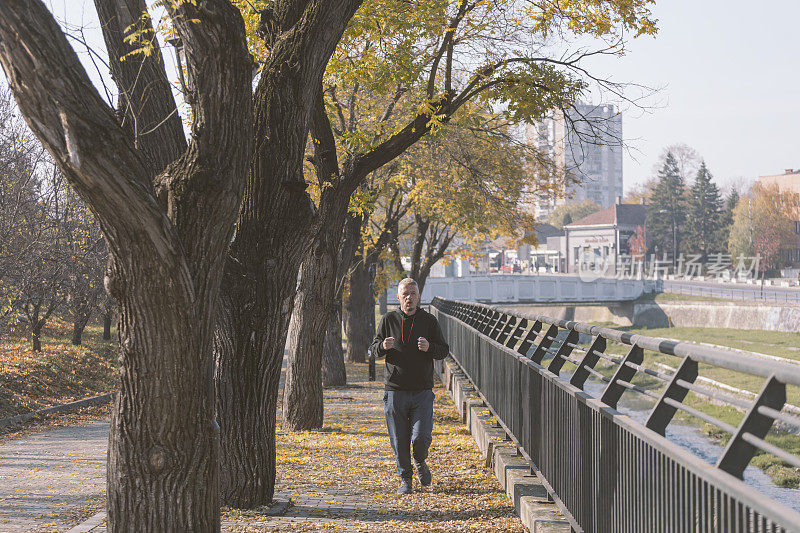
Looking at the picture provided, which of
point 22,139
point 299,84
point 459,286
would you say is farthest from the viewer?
point 459,286

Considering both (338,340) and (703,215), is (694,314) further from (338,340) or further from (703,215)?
(338,340)

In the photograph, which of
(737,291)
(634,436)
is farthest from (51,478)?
(737,291)

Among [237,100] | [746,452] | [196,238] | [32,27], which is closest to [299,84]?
[237,100]

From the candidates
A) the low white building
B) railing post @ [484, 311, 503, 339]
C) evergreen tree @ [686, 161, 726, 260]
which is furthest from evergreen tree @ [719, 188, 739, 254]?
railing post @ [484, 311, 503, 339]

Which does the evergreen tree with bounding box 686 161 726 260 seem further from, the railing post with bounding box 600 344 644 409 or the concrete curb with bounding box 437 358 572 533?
the railing post with bounding box 600 344 644 409

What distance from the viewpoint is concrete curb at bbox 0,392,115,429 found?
50.5 feet

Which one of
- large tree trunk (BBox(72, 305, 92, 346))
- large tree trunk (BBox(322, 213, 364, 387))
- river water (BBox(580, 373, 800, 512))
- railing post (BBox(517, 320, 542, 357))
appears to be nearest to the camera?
railing post (BBox(517, 320, 542, 357))

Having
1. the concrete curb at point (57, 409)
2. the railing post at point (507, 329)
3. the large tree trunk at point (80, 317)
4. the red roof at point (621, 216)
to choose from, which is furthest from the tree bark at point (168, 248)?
→ the red roof at point (621, 216)

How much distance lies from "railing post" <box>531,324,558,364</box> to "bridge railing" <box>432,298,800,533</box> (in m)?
0.01

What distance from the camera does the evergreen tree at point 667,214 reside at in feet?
363

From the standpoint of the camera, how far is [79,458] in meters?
12.0

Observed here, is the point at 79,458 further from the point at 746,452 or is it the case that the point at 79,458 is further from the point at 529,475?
the point at 746,452

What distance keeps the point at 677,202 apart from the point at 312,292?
106 m

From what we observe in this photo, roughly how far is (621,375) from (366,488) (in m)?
4.62
